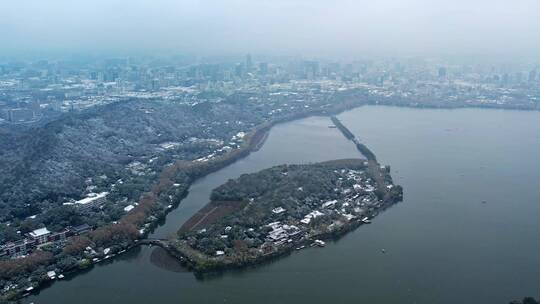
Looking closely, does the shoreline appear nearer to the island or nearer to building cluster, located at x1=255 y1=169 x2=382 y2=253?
the island

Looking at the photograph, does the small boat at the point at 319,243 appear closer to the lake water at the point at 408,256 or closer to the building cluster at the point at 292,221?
the building cluster at the point at 292,221

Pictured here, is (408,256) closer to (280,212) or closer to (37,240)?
(280,212)

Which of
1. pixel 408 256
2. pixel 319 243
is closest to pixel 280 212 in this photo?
pixel 319 243

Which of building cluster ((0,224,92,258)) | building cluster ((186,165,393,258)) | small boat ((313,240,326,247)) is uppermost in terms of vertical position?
building cluster ((186,165,393,258))

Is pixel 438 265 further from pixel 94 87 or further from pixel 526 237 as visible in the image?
pixel 94 87

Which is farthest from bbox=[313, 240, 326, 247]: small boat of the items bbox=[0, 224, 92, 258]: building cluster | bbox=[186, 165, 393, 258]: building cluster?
bbox=[0, 224, 92, 258]: building cluster

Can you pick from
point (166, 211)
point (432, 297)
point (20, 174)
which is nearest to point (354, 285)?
point (432, 297)
